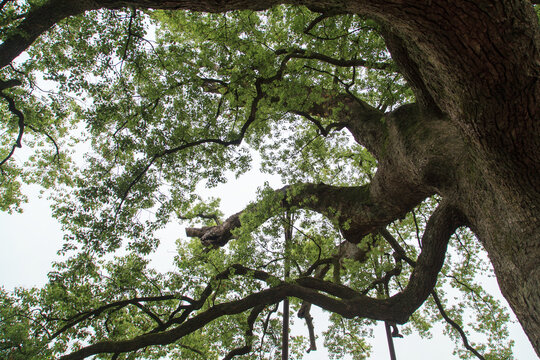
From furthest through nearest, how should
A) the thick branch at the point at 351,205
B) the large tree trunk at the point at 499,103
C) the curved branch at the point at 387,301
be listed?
1. the thick branch at the point at 351,205
2. the curved branch at the point at 387,301
3. the large tree trunk at the point at 499,103

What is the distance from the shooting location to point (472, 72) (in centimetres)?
243

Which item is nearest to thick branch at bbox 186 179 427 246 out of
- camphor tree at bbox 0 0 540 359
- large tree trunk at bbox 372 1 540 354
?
camphor tree at bbox 0 0 540 359

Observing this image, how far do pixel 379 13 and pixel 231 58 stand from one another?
462 centimetres

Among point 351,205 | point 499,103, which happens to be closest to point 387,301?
point 351,205

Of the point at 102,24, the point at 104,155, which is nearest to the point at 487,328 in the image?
the point at 104,155

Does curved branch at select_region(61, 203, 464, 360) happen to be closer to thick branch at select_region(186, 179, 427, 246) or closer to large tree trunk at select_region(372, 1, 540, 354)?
large tree trunk at select_region(372, 1, 540, 354)

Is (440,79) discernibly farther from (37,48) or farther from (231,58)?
(37,48)

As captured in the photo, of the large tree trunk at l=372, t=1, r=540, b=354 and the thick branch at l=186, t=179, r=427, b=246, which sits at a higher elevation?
the thick branch at l=186, t=179, r=427, b=246

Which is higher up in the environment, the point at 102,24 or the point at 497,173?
the point at 102,24

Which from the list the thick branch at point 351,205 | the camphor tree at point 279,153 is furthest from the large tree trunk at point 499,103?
the thick branch at point 351,205

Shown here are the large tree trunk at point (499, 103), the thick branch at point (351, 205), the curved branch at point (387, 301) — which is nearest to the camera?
the large tree trunk at point (499, 103)

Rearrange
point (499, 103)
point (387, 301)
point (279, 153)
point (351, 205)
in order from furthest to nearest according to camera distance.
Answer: point (279, 153) < point (351, 205) < point (387, 301) < point (499, 103)

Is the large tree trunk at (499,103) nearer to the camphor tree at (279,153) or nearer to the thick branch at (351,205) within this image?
the camphor tree at (279,153)

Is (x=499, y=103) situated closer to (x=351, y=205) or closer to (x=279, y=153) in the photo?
(x=351, y=205)
